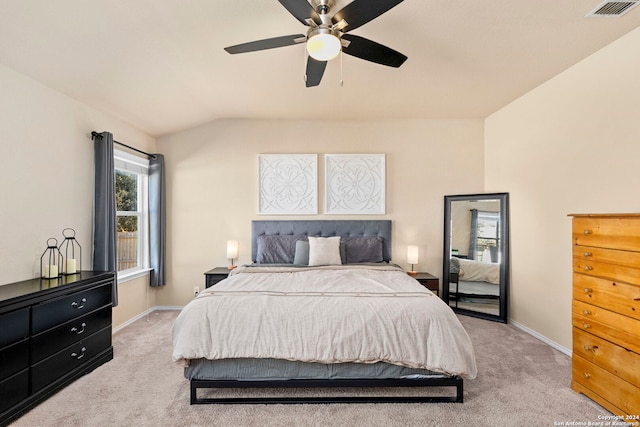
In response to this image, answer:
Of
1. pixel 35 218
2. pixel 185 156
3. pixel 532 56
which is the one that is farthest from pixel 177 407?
pixel 532 56

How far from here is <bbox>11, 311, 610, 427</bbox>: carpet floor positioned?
209 cm

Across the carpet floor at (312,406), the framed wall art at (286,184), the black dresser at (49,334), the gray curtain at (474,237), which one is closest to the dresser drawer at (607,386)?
the carpet floor at (312,406)

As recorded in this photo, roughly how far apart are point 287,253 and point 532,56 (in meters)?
3.48

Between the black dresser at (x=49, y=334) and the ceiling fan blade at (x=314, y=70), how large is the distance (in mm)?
2581

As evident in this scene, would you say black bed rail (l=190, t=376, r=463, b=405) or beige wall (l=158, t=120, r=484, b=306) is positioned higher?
beige wall (l=158, t=120, r=484, b=306)

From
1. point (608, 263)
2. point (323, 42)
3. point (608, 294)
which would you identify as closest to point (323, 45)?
point (323, 42)

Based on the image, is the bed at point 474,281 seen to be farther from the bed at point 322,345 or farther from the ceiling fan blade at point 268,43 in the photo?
the ceiling fan blade at point 268,43

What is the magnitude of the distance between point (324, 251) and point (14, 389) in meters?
2.96

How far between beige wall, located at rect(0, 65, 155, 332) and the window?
63 cm

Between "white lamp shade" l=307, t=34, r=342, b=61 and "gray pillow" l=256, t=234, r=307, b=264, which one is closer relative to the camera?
"white lamp shade" l=307, t=34, r=342, b=61

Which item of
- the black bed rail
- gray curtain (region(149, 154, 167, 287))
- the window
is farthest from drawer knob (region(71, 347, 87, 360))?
gray curtain (region(149, 154, 167, 287))

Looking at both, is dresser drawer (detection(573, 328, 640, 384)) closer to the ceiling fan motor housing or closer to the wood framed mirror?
the wood framed mirror

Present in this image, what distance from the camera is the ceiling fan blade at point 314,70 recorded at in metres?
2.30

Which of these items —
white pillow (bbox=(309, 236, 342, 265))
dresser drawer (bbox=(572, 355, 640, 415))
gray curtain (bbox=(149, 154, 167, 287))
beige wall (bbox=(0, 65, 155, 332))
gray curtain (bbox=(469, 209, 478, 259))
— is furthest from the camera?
gray curtain (bbox=(149, 154, 167, 287))
